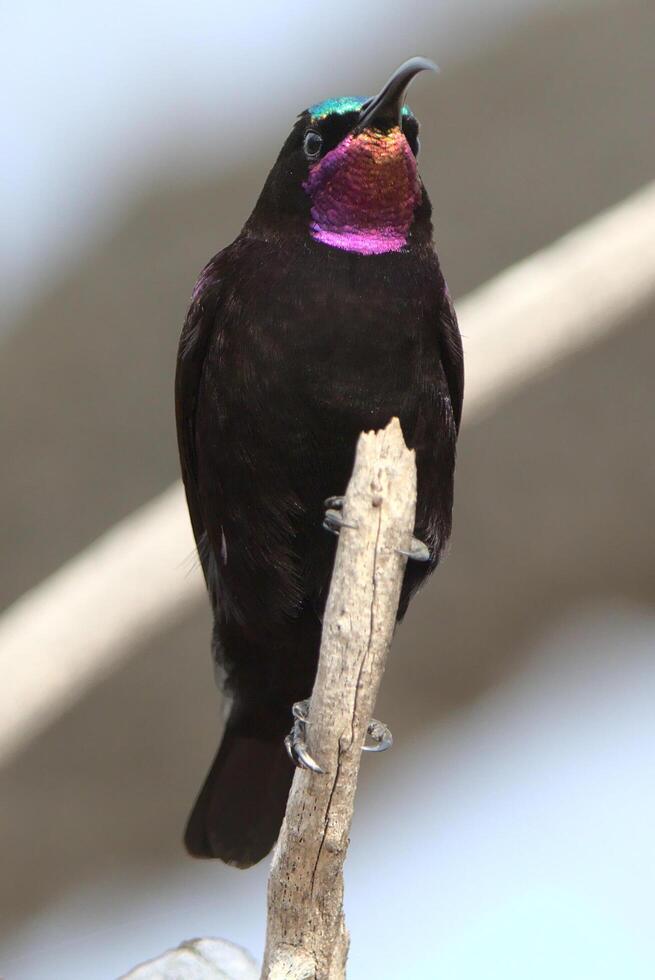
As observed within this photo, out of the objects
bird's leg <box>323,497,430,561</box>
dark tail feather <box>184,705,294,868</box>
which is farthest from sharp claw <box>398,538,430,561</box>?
dark tail feather <box>184,705,294,868</box>

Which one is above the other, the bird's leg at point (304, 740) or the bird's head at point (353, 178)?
the bird's head at point (353, 178)

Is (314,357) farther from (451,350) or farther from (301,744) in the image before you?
(301,744)

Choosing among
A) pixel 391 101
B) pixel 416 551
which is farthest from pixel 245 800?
pixel 391 101

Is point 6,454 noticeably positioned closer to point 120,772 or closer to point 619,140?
point 120,772

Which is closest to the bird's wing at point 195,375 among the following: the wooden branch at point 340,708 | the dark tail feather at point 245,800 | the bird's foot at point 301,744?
the dark tail feather at point 245,800

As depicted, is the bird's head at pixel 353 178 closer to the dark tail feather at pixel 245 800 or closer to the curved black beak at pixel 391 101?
the curved black beak at pixel 391 101

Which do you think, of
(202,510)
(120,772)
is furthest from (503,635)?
(202,510)
